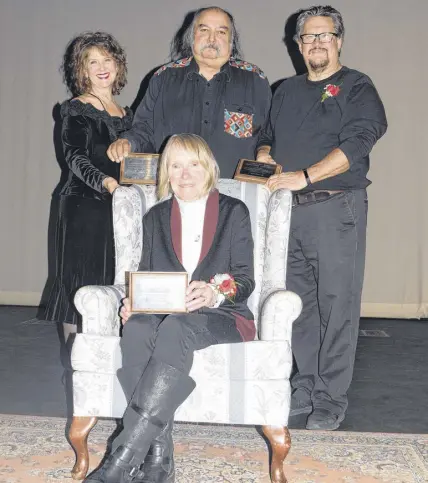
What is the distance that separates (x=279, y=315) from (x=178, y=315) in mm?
336

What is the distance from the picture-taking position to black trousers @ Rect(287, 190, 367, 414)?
2.85 metres

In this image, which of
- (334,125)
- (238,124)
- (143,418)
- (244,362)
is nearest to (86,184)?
(238,124)

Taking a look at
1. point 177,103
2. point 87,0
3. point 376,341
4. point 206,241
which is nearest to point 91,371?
point 206,241

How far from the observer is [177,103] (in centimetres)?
304

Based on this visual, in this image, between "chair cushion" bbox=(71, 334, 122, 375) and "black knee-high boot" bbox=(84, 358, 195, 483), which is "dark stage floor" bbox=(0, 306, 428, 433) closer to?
"chair cushion" bbox=(71, 334, 122, 375)

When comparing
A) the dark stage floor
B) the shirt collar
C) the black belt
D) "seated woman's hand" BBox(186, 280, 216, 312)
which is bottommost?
the dark stage floor

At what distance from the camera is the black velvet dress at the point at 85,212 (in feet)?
9.85

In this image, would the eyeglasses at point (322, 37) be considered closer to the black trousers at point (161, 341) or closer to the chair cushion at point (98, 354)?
the black trousers at point (161, 341)

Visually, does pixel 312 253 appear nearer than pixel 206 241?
No

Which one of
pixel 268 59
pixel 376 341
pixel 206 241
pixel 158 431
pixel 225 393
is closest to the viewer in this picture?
pixel 158 431

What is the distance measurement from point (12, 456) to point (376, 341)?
2.93 meters

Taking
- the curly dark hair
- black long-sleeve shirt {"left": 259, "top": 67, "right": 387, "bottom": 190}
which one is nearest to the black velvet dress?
the curly dark hair

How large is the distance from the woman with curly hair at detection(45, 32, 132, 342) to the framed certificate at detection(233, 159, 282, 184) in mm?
603

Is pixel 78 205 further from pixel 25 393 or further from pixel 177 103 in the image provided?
pixel 25 393
